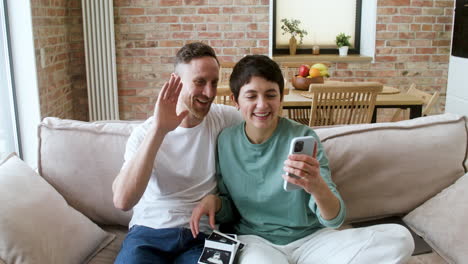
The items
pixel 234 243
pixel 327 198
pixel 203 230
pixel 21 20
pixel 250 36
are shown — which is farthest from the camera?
pixel 250 36

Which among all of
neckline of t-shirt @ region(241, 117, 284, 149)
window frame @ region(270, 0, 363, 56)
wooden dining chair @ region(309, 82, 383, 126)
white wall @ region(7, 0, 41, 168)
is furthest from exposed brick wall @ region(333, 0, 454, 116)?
neckline of t-shirt @ region(241, 117, 284, 149)

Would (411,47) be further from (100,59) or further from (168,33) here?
(100,59)

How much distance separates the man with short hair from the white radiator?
2.84 m

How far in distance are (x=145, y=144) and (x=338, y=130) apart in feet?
2.76

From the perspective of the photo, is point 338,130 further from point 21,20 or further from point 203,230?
point 21,20

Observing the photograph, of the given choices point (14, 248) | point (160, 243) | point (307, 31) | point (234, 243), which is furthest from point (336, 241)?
point (307, 31)

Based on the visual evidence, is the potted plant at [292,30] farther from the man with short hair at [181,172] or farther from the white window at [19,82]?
the man with short hair at [181,172]

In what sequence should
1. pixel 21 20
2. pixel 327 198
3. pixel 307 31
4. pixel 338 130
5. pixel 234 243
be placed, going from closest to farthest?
1. pixel 327 198
2. pixel 234 243
3. pixel 338 130
4. pixel 21 20
5. pixel 307 31

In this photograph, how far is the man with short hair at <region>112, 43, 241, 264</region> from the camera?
5.52ft

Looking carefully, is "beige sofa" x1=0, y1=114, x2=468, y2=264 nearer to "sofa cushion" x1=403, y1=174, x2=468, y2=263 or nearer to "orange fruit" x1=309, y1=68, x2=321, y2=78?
"sofa cushion" x1=403, y1=174, x2=468, y2=263

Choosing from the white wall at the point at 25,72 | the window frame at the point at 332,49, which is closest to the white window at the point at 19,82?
the white wall at the point at 25,72

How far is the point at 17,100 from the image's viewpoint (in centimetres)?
335

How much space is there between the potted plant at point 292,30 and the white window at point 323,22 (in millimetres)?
41

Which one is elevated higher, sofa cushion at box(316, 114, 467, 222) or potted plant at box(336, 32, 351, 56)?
potted plant at box(336, 32, 351, 56)
